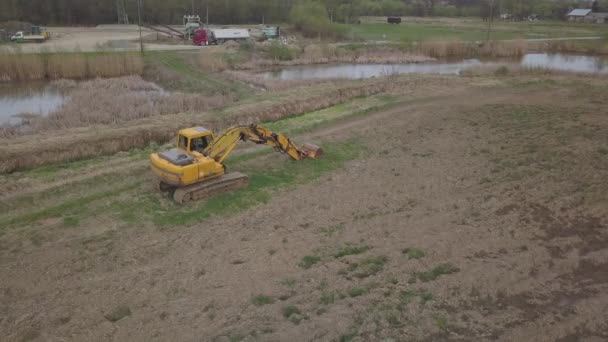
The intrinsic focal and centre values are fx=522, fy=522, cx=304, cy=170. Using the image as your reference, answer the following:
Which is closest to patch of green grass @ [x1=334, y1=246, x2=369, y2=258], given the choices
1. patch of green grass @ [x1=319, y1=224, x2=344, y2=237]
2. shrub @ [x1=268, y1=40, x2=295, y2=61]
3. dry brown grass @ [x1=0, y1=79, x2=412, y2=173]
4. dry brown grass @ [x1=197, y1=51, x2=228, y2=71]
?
patch of green grass @ [x1=319, y1=224, x2=344, y2=237]

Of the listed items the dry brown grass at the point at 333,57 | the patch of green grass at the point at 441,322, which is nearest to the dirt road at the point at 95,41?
the dry brown grass at the point at 333,57

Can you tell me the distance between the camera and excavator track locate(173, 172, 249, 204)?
44.4 ft

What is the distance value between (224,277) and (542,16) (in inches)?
4260

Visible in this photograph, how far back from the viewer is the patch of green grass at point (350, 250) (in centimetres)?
1116

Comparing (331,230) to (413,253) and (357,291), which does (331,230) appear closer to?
(413,253)

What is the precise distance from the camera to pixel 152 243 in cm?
1162

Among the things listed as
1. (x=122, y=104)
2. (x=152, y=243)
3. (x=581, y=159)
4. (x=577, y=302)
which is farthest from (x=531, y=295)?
(x=122, y=104)

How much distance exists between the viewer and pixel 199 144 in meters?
14.3

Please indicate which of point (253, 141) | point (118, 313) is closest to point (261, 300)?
point (118, 313)

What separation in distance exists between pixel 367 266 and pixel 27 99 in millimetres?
25002

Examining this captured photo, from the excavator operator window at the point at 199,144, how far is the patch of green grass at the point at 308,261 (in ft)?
16.3

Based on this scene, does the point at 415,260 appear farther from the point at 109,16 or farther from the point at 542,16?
the point at 542,16

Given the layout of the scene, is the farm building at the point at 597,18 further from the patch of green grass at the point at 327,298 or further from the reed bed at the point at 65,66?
the patch of green grass at the point at 327,298

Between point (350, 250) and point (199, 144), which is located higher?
point (199, 144)
